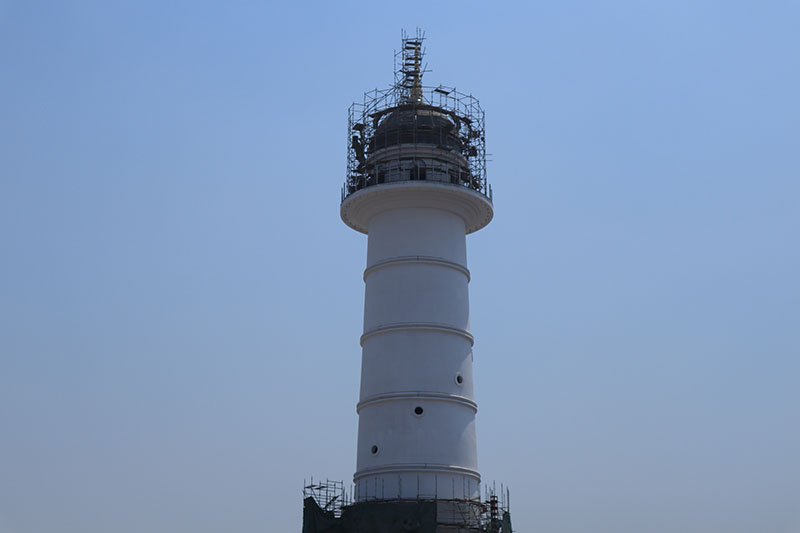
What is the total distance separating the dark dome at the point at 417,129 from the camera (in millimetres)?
46938

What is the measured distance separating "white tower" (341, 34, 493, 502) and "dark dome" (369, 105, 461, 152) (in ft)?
0.17

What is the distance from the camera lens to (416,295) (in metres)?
44.5

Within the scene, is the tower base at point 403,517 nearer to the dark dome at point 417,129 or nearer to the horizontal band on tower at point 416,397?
the horizontal band on tower at point 416,397

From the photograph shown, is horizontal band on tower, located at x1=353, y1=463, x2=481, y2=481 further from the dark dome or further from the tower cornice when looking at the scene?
the dark dome

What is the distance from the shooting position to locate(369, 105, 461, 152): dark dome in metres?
46.9

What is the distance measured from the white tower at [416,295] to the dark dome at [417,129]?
0.05 m

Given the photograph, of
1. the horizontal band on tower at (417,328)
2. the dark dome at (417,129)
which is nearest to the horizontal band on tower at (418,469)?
the horizontal band on tower at (417,328)

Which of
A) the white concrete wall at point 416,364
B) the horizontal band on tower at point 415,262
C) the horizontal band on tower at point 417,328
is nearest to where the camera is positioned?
the white concrete wall at point 416,364

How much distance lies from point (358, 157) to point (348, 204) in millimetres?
2571

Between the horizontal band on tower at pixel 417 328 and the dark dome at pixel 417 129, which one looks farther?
the dark dome at pixel 417 129

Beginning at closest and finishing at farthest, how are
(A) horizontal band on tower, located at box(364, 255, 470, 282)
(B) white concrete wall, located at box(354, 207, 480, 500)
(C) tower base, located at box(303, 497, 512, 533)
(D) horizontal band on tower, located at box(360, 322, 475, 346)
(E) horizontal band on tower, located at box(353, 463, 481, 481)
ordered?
(C) tower base, located at box(303, 497, 512, 533) → (E) horizontal band on tower, located at box(353, 463, 481, 481) → (B) white concrete wall, located at box(354, 207, 480, 500) → (D) horizontal band on tower, located at box(360, 322, 475, 346) → (A) horizontal band on tower, located at box(364, 255, 470, 282)

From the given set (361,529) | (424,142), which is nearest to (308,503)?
(361,529)

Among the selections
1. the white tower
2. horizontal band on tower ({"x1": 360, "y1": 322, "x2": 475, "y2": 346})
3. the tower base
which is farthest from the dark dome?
the tower base

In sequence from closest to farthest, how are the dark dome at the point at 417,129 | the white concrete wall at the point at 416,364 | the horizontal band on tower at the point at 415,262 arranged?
the white concrete wall at the point at 416,364, the horizontal band on tower at the point at 415,262, the dark dome at the point at 417,129
